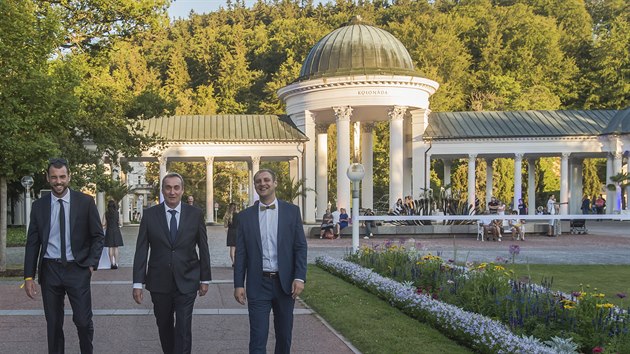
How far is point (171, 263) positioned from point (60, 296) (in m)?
1.36

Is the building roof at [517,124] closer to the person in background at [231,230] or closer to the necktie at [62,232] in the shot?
the person in background at [231,230]

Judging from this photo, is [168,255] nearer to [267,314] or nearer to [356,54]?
[267,314]

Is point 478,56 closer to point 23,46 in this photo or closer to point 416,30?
point 416,30

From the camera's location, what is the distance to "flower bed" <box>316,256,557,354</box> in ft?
21.2

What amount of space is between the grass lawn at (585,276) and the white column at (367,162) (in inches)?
1112

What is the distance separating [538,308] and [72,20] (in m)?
21.7

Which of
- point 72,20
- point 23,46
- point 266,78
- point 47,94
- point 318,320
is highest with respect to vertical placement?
point 266,78

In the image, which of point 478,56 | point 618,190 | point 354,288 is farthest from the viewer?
point 478,56

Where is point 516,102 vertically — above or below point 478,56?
below

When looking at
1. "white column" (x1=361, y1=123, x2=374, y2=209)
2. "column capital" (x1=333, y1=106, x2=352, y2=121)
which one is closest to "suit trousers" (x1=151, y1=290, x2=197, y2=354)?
"column capital" (x1=333, y1=106, x2=352, y2=121)

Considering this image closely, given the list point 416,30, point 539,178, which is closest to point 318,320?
point 539,178

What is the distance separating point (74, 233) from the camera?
6238mm

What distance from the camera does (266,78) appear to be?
247 ft

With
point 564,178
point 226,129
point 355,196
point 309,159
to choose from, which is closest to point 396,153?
point 309,159
